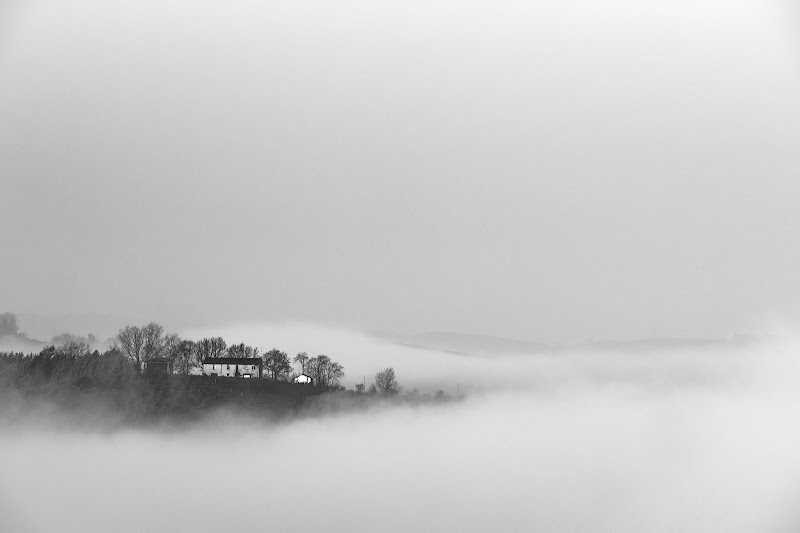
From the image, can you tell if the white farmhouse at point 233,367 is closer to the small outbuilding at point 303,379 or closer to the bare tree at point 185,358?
the bare tree at point 185,358

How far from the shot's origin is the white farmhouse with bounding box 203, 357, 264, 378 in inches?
5861

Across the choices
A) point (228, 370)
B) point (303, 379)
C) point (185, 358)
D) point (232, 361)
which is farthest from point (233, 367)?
point (303, 379)

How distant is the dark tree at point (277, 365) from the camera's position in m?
156

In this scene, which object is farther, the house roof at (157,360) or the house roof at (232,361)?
the house roof at (232,361)

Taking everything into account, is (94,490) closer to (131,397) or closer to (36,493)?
(36,493)

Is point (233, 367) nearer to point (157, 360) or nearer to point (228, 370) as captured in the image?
point (228, 370)

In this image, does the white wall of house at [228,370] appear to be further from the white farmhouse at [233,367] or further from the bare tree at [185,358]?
the bare tree at [185,358]

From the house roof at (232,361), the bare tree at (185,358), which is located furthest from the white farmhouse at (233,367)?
the bare tree at (185,358)

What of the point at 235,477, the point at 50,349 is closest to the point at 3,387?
the point at 50,349

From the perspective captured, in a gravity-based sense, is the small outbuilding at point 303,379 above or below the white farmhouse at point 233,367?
below

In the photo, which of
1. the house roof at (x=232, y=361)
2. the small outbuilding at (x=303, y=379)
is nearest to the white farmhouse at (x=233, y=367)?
the house roof at (x=232, y=361)

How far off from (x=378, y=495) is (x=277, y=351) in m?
41.1

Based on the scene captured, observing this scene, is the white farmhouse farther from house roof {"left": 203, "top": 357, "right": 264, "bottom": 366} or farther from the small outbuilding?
the small outbuilding

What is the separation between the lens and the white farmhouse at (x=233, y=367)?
148875 mm
